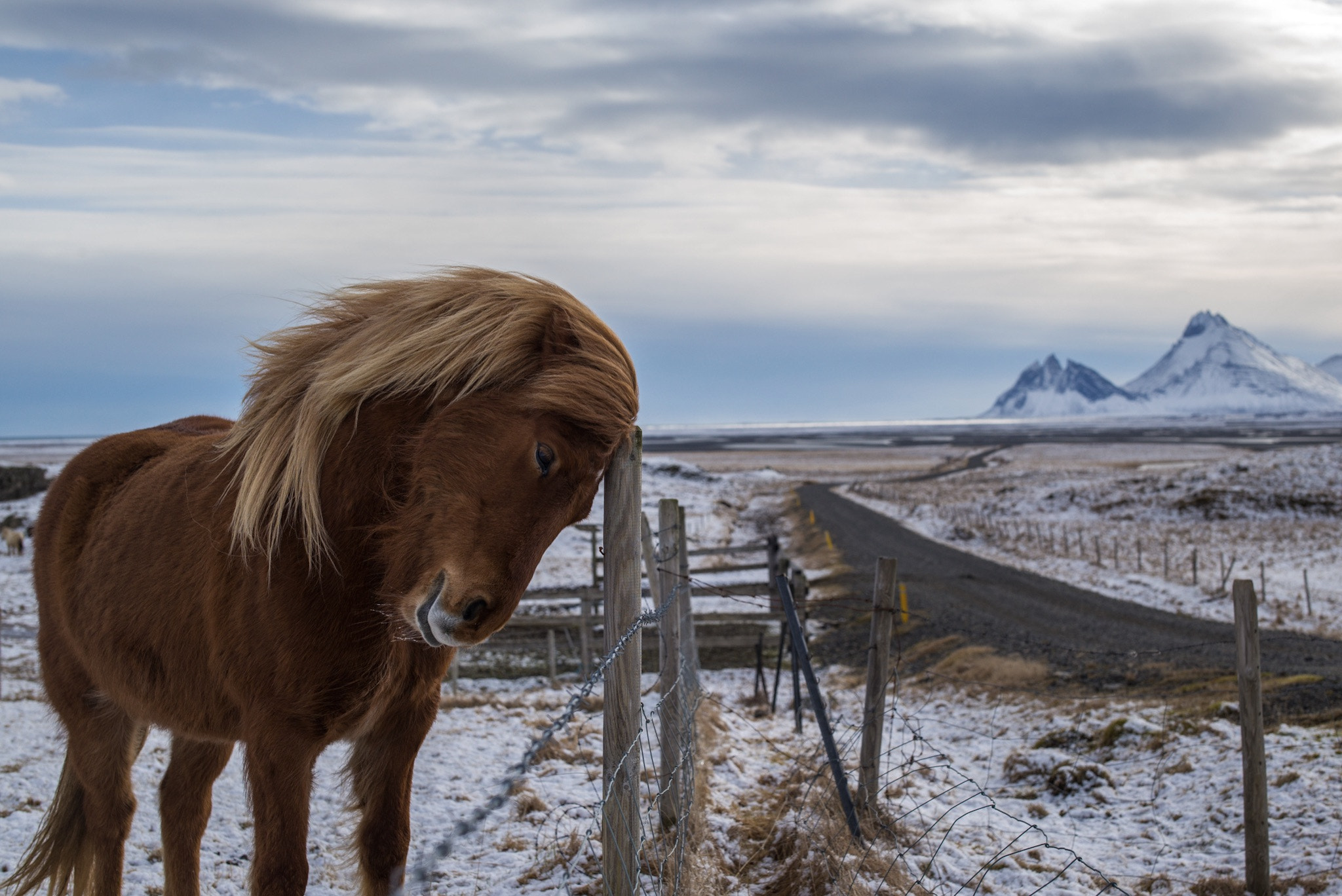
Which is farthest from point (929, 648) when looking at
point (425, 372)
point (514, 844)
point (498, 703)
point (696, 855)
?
point (425, 372)

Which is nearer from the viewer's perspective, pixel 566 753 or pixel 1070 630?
pixel 566 753

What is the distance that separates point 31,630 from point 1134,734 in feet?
49.0

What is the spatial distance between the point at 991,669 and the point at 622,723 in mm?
9852

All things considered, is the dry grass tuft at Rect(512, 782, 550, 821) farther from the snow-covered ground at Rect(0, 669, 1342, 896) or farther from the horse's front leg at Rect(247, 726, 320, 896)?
the horse's front leg at Rect(247, 726, 320, 896)

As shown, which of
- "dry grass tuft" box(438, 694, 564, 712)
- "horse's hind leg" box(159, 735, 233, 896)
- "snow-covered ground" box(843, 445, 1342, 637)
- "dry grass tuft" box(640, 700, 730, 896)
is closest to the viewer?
"horse's hind leg" box(159, 735, 233, 896)

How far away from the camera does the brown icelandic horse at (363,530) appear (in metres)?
2.19

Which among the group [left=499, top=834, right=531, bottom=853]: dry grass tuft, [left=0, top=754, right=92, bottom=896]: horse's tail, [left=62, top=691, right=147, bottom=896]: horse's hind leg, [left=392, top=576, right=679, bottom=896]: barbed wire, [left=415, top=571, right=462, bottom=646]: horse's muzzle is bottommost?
[left=499, top=834, right=531, bottom=853]: dry grass tuft

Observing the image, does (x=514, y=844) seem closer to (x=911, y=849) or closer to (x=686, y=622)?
(x=911, y=849)

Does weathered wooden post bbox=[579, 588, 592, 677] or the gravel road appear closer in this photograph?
the gravel road

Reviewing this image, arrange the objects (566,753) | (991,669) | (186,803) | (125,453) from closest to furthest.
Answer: (186,803) < (125,453) < (566,753) < (991,669)

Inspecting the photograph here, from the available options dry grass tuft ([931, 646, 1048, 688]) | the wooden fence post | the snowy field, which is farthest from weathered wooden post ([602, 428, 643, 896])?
dry grass tuft ([931, 646, 1048, 688])

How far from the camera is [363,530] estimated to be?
240 centimetres

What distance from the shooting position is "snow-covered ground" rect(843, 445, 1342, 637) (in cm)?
1762

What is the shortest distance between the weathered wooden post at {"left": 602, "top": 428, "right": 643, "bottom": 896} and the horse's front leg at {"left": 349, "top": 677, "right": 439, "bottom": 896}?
1.91ft
